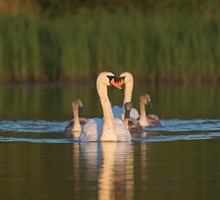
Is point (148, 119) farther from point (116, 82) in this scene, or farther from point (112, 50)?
point (112, 50)

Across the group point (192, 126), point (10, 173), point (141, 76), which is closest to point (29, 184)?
point (10, 173)

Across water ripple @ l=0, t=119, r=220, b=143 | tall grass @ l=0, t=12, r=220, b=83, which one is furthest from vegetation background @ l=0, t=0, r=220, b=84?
water ripple @ l=0, t=119, r=220, b=143

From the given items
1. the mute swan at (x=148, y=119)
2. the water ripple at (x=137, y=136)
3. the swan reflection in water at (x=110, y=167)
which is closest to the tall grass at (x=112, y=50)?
the mute swan at (x=148, y=119)

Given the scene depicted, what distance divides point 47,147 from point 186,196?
219 inches

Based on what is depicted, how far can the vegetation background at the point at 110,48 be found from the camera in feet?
106

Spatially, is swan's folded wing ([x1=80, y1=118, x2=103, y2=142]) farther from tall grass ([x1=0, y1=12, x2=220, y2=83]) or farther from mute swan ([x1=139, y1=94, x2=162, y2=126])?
tall grass ([x1=0, y1=12, x2=220, y2=83])

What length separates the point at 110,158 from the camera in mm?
14805

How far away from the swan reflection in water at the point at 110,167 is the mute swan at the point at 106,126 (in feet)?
0.65

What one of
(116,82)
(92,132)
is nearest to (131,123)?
(116,82)

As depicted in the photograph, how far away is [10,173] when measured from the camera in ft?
44.3

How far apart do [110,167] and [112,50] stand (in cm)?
1915

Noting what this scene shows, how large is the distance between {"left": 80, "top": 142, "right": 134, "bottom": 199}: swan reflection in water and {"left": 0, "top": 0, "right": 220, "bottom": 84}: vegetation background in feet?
50.1

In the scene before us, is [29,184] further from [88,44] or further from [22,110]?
[88,44]

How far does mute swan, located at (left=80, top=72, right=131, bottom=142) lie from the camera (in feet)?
55.9
